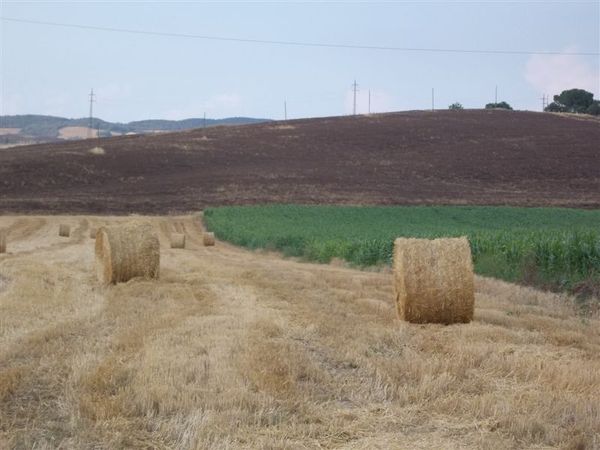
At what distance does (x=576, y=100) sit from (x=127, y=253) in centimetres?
11026

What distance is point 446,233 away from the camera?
24.7 metres

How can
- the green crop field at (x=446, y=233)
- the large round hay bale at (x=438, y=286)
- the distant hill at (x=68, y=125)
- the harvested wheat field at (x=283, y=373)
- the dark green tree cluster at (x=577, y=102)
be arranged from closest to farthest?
1. the harvested wheat field at (x=283, y=373)
2. the large round hay bale at (x=438, y=286)
3. the green crop field at (x=446, y=233)
4. the dark green tree cluster at (x=577, y=102)
5. the distant hill at (x=68, y=125)

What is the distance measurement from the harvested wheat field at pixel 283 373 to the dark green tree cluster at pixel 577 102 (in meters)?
108

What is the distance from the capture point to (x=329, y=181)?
48.9 metres

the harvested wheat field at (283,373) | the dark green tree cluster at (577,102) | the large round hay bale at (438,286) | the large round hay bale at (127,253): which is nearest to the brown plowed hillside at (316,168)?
the large round hay bale at (127,253)

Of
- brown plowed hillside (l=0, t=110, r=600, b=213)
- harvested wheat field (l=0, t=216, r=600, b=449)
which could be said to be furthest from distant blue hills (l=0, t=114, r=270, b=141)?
harvested wheat field (l=0, t=216, r=600, b=449)

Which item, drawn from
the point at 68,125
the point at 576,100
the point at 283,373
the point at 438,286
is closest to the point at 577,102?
the point at 576,100

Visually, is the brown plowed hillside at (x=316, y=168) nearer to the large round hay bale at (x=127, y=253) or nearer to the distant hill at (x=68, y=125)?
the large round hay bale at (x=127, y=253)

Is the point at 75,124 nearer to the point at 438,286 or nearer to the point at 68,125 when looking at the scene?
the point at 68,125

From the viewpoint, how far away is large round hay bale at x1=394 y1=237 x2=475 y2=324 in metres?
10.8

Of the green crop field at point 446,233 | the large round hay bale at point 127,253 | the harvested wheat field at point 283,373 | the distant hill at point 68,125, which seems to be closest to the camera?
the harvested wheat field at point 283,373

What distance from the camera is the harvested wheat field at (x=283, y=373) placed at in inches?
232

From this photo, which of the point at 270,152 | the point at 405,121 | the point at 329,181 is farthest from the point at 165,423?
the point at 405,121

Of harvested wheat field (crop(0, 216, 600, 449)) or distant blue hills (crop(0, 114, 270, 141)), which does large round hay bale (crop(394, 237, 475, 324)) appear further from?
distant blue hills (crop(0, 114, 270, 141))
